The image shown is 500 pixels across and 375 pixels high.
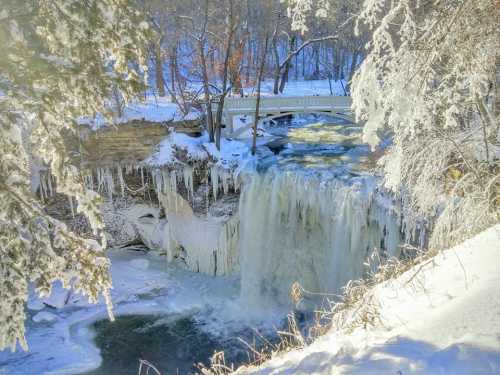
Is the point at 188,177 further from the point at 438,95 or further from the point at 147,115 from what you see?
the point at 438,95

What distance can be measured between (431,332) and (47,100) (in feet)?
10.4

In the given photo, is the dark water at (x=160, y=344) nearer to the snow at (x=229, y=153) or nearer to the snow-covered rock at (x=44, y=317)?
the snow-covered rock at (x=44, y=317)

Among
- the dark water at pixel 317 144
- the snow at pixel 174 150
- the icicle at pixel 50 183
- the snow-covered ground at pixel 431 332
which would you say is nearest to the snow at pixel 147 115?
the snow at pixel 174 150

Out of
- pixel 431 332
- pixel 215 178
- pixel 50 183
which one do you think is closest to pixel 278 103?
pixel 215 178

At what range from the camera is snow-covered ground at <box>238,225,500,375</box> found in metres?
2.59

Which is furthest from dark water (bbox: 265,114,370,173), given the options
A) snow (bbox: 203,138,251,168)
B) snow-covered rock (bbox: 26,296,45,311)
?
snow-covered rock (bbox: 26,296,45,311)

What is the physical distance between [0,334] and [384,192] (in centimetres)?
783

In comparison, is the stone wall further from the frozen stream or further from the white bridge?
the frozen stream

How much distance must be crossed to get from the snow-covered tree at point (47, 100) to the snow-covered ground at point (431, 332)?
1.89 metres

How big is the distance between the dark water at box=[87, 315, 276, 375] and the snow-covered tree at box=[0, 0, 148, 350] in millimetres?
6121

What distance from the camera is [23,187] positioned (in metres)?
3.47

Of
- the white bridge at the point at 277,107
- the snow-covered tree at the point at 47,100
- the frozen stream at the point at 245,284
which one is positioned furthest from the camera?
the white bridge at the point at 277,107

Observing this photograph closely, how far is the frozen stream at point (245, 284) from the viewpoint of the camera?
954cm

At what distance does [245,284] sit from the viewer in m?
11.6
